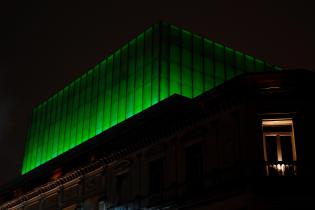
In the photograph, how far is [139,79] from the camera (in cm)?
4119

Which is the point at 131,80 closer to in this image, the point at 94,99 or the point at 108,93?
the point at 108,93

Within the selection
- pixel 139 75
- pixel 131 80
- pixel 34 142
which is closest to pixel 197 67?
pixel 139 75

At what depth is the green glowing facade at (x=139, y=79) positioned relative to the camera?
39656 millimetres

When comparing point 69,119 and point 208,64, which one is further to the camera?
point 69,119

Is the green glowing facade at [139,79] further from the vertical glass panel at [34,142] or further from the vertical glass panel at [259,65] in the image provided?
the vertical glass panel at [34,142]

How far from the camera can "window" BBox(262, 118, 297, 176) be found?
26.7 metres

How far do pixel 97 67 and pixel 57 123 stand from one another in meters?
6.53

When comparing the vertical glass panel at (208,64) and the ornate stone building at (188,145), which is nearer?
the ornate stone building at (188,145)

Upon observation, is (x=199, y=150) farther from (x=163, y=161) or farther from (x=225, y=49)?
(x=225, y=49)

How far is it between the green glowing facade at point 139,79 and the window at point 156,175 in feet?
19.9

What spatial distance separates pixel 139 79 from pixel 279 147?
Result: 15825 mm

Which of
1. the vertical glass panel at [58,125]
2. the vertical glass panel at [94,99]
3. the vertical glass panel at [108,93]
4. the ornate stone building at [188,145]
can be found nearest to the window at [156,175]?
the ornate stone building at [188,145]

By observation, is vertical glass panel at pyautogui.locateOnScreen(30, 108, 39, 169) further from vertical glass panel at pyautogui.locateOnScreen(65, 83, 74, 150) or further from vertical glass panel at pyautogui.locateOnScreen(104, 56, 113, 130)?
vertical glass panel at pyautogui.locateOnScreen(104, 56, 113, 130)

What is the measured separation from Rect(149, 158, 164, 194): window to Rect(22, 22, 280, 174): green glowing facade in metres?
6.08
